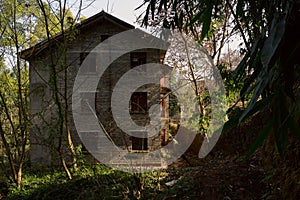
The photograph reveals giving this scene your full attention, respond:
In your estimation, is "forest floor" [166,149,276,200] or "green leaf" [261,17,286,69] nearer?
"green leaf" [261,17,286,69]

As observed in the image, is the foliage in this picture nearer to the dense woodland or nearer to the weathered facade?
the dense woodland

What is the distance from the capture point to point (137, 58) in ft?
36.0

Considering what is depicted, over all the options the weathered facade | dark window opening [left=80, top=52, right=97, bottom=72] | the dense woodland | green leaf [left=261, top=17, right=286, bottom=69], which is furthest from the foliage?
green leaf [left=261, top=17, right=286, bottom=69]

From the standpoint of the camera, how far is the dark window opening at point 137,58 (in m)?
10.9

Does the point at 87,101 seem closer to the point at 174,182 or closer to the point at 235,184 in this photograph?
the point at 174,182

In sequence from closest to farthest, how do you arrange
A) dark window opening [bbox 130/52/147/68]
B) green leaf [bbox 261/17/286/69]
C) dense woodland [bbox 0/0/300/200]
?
green leaf [bbox 261/17/286/69]
dense woodland [bbox 0/0/300/200]
dark window opening [bbox 130/52/147/68]

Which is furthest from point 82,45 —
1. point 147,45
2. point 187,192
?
point 187,192

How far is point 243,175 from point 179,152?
5.92 m

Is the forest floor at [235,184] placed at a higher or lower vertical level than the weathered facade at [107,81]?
lower

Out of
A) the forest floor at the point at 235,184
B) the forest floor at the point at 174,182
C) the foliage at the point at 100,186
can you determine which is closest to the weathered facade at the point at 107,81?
the forest floor at the point at 174,182

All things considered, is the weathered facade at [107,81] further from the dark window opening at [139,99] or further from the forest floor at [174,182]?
the forest floor at [174,182]

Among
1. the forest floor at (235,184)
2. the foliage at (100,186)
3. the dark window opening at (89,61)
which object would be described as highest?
the dark window opening at (89,61)

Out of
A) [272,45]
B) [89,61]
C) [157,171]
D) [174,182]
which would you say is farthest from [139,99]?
[272,45]

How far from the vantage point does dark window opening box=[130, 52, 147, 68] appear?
10.9 metres
